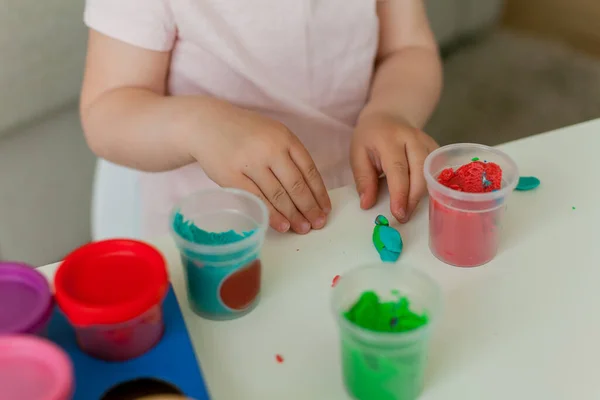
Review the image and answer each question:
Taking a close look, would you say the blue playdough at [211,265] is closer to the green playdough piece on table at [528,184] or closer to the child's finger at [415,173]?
the child's finger at [415,173]

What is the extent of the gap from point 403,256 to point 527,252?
0.10m

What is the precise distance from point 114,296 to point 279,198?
19 centimetres

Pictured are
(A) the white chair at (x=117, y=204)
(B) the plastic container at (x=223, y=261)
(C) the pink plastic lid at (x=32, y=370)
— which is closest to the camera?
(C) the pink plastic lid at (x=32, y=370)

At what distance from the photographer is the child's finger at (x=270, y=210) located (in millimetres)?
559

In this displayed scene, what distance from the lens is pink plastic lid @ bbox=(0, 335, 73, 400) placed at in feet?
1.16

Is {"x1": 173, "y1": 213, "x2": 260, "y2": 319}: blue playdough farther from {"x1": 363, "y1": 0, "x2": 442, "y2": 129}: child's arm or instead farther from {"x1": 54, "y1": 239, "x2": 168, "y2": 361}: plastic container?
{"x1": 363, "y1": 0, "x2": 442, "y2": 129}: child's arm

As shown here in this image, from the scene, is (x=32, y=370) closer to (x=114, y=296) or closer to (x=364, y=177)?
(x=114, y=296)

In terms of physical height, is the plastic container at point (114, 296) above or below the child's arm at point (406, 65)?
above

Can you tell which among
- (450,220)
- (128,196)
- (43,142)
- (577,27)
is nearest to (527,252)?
(450,220)

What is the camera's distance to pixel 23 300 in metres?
0.43

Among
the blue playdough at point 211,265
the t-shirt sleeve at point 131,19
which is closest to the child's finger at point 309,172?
the blue playdough at point 211,265

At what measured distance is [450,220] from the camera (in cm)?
53

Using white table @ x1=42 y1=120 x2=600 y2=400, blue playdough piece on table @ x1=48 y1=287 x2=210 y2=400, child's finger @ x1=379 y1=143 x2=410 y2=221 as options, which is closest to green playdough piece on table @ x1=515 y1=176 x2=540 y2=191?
white table @ x1=42 y1=120 x2=600 y2=400

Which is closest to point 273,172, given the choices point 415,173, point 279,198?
→ point 279,198
